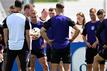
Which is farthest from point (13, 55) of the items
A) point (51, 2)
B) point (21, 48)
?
point (51, 2)

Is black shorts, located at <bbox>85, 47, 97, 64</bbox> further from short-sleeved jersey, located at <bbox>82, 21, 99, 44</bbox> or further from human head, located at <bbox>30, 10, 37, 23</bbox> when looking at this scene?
human head, located at <bbox>30, 10, 37, 23</bbox>

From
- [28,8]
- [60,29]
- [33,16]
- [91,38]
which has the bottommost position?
[91,38]

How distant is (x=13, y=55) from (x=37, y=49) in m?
1.93

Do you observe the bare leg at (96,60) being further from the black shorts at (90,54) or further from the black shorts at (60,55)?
the black shorts at (90,54)

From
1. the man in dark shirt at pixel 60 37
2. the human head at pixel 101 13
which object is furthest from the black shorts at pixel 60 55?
the human head at pixel 101 13

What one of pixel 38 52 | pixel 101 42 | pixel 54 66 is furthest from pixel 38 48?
pixel 101 42

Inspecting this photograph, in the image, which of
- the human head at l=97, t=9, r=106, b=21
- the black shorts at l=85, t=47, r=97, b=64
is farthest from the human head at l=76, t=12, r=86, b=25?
the human head at l=97, t=9, r=106, b=21

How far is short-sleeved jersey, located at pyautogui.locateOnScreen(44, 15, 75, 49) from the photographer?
1162 cm

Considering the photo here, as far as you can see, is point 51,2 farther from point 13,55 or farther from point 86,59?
point 13,55

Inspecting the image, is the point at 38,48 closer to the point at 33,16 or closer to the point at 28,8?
the point at 33,16

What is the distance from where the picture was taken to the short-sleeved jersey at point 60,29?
38.1 feet

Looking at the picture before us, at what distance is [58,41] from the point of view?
11.7 meters

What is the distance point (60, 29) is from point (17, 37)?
1.14m

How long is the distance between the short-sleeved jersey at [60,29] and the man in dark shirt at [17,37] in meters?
0.85
